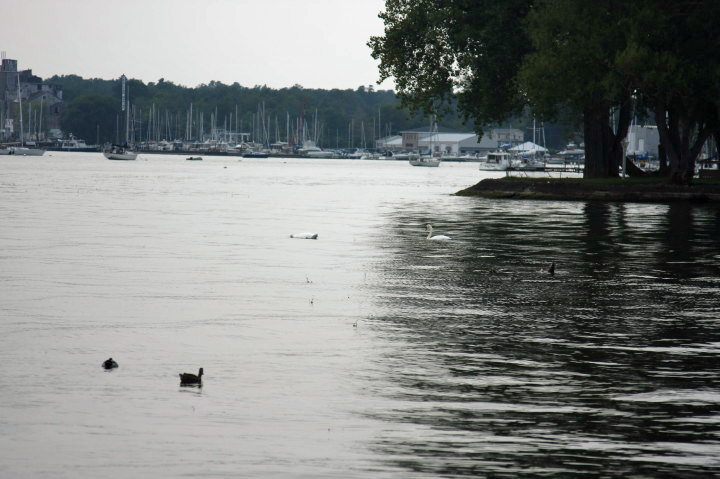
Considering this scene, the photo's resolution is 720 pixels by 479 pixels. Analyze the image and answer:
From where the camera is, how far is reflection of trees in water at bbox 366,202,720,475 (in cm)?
1041

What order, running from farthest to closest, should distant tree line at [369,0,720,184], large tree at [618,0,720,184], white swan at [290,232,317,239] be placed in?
distant tree line at [369,0,720,184], large tree at [618,0,720,184], white swan at [290,232,317,239]

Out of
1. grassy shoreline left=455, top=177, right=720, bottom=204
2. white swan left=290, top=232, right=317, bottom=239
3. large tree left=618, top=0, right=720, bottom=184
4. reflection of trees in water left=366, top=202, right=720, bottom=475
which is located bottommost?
reflection of trees in water left=366, top=202, right=720, bottom=475

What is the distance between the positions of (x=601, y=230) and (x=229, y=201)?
26.9 meters

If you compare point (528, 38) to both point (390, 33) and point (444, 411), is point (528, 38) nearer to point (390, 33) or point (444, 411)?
point (390, 33)

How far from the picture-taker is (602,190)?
6319 cm

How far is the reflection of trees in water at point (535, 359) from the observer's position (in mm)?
10406

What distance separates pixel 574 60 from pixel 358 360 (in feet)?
156

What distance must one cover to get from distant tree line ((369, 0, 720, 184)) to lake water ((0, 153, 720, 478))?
2769 centimetres

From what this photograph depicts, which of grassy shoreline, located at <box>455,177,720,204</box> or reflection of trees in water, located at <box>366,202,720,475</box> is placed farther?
grassy shoreline, located at <box>455,177,720,204</box>

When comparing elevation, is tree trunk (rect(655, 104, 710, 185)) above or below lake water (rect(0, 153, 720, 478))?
above

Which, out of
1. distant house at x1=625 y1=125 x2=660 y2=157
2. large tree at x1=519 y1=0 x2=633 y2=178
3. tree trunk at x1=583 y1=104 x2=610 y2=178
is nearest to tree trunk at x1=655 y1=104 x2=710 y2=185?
large tree at x1=519 y1=0 x2=633 y2=178

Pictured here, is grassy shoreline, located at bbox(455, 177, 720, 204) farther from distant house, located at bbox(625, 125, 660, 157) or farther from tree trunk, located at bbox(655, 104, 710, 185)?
distant house, located at bbox(625, 125, 660, 157)

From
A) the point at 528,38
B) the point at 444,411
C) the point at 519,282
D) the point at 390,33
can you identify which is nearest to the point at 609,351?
the point at 444,411

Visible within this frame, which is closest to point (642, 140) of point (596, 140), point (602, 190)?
point (596, 140)
